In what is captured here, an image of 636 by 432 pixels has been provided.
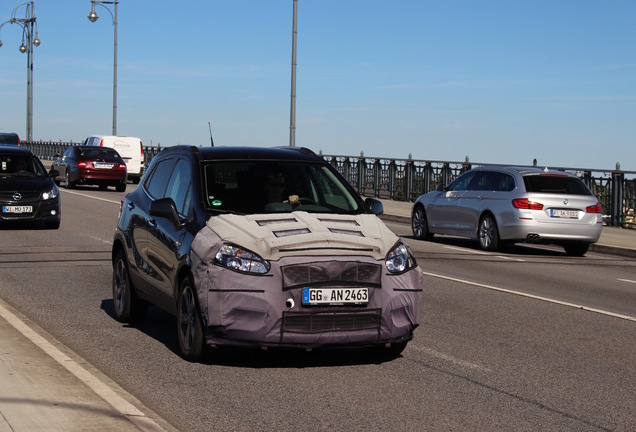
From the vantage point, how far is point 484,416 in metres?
6.65

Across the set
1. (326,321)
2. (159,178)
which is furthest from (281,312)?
(159,178)

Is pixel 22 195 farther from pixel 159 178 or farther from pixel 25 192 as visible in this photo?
pixel 159 178

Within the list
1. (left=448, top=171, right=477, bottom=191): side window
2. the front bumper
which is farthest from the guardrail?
the front bumper

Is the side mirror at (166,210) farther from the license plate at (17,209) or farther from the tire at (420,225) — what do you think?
the tire at (420,225)

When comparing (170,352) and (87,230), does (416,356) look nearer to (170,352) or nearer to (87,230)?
(170,352)

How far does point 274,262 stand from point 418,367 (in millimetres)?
1400

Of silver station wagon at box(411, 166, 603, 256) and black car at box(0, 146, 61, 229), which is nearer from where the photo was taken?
silver station wagon at box(411, 166, 603, 256)

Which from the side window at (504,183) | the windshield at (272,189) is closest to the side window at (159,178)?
the windshield at (272,189)

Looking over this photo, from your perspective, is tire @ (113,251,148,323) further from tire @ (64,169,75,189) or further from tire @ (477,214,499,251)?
tire @ (64,169,75,189)

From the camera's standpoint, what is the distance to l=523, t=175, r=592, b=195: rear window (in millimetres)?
19875

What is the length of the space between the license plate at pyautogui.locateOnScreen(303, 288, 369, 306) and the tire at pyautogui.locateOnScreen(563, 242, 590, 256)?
13.1 metres

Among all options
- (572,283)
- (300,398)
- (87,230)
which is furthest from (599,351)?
(87,230)

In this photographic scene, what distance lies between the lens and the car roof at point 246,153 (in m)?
9.19

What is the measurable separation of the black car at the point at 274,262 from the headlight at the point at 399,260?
1 centimetres
